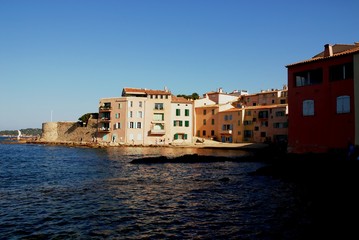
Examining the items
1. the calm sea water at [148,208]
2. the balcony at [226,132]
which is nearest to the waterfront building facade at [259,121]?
the balcony at [226,132]

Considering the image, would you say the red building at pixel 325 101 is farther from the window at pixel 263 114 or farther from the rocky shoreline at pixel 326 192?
the window at pixel 263 114

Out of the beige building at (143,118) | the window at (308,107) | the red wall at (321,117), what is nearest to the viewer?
the red wall at (321,117)

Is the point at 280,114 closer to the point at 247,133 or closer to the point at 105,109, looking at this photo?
the point at 247,133

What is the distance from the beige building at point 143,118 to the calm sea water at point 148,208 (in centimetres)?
5035

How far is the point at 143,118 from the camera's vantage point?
255 ft

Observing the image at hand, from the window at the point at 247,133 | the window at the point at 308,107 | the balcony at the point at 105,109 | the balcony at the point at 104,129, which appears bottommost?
the window at the point at 247,133

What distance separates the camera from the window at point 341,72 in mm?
34969

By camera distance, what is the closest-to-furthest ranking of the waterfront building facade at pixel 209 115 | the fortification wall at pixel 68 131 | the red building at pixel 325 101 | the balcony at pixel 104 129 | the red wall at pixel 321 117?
the red building at pixel 325 101
the red wall at pixel 321 117
the balcony at pixel 104 129
the waterfront building facade at pixel 209 115
the fortification wall at pixel 68 131

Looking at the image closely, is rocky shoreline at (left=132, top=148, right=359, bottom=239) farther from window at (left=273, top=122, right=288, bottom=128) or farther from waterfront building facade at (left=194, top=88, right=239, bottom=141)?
waterfront building facade at (left=194, top=88, right=239, bottom=141)

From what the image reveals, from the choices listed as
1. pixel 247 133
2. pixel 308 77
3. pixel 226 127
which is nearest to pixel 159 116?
pixel 226 127

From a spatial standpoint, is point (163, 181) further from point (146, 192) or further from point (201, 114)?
point (201, 114)

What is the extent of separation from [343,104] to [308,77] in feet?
21.0

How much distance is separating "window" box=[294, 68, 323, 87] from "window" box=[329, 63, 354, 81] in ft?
5.09

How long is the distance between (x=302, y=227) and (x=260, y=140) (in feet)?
201
